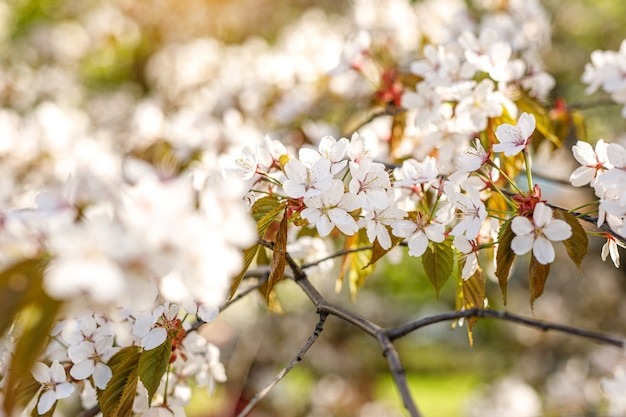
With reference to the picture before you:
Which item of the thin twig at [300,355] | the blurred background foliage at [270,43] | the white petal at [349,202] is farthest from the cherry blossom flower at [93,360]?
the blurred background foliage at [270,43]

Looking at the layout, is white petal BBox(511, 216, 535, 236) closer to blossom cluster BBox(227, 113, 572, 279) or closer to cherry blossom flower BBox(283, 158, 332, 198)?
blossom cluster BBox(227, 113, 572, 279)

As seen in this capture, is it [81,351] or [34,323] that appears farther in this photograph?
[81,351]

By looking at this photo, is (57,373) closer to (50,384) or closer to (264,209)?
(50,384)

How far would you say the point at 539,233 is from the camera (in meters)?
0.86

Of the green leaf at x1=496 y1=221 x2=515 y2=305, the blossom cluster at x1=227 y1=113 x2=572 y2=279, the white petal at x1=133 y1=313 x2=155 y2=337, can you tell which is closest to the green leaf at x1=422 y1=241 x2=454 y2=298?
the blossom cluster at x1=227 y1=113 x2=572 y2=279

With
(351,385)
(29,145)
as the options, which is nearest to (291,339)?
(351,385)

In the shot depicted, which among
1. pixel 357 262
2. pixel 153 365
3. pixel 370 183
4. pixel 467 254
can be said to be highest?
pixel 370 183

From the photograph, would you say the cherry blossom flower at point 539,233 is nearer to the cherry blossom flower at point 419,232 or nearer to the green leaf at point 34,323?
the cherry blossom flower at point 419,232

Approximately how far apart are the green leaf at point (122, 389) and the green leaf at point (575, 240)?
2.28 ft

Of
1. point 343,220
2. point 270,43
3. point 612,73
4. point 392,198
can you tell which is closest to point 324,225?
point 343,220

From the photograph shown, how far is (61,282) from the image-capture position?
51 centimetres

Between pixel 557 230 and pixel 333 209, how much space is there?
32cm

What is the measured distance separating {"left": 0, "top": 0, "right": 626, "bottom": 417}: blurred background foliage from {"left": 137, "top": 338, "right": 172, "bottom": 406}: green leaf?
2.63 meters

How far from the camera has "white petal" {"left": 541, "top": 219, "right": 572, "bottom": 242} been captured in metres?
0.83
